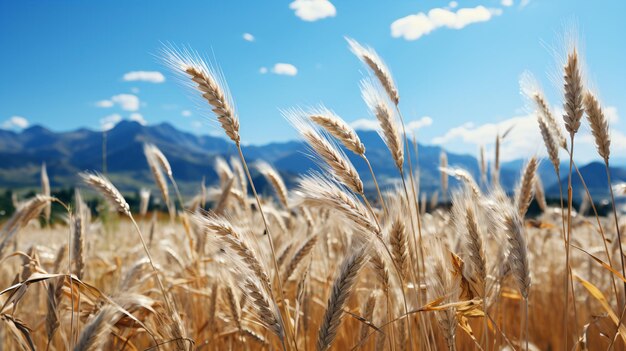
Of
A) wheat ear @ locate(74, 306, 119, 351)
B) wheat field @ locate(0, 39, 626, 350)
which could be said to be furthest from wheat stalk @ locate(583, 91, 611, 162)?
wheat ear @ locate(74, 306, 119, 351)

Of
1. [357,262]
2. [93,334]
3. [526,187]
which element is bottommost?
[93,334]

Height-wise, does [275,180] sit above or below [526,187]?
above

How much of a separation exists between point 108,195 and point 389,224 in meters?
1.04

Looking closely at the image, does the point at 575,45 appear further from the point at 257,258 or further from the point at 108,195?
the point at 108,195

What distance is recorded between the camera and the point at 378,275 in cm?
152

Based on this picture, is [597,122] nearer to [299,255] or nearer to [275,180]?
[299,255]

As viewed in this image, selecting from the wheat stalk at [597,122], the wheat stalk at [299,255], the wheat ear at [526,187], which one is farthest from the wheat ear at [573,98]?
the wheat stalk at [299,255]

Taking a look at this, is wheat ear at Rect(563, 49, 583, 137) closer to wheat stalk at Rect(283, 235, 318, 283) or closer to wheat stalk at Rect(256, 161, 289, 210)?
wheat stalk at Rect(283, 235, 318, 283)

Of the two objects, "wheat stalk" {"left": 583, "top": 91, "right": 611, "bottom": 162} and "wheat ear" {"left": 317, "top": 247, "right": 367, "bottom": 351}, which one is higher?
"wheat stalk" {"left": 583, "top": 91, "right": 611, "bottom": 162}

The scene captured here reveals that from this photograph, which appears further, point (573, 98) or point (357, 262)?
point (573, 98)

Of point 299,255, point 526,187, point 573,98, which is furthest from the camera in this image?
point 526,187

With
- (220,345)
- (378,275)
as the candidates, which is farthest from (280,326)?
(220,345)

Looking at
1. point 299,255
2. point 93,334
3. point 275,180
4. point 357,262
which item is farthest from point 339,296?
point 275,180

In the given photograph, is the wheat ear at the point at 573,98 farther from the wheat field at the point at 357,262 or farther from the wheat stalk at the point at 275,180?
the wheat stalk at the point at 275,180
